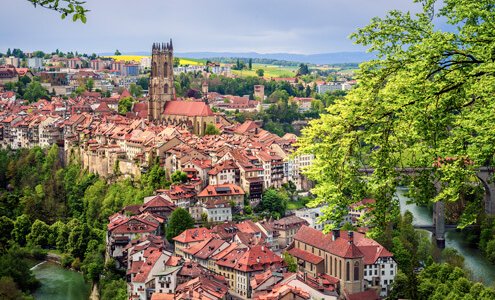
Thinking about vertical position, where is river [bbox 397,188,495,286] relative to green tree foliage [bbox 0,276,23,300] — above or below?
below

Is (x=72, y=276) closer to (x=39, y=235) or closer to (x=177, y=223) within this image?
(x=177, y=223)

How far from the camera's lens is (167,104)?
139ft

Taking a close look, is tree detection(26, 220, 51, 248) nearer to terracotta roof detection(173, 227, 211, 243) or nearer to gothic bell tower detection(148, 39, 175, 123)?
terracotta roof detection(173, 227, 211, 243)

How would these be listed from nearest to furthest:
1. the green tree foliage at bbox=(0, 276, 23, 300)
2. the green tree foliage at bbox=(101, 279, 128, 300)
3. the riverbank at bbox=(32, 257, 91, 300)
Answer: the green tree foliage at bbox=(0, 276, 23, 300)
the green tree foliage at bbox=(101, 279, 128, 300)
the riverbank at bbox=(32, 257, 91, 300)

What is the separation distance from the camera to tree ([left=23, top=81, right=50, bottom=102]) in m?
53.8

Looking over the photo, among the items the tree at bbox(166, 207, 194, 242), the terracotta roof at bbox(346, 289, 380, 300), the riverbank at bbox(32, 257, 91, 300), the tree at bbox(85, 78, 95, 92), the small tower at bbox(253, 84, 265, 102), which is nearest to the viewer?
the terracotta roof at bbox(346, 289, 380, 300)

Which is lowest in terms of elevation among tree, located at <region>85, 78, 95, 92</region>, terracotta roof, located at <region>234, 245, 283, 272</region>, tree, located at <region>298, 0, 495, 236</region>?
terracotta roof, located at <region>234, 245, 283, 272</region>

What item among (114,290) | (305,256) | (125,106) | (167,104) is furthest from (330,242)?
(125,106)

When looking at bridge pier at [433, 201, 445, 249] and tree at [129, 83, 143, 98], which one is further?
tree at [129, 83, 143, 98]

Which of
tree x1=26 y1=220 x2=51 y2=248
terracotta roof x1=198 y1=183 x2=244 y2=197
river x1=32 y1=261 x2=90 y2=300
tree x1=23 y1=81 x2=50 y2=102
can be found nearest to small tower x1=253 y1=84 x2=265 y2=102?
tree x1=23 y1=81 x2=50 y2=102

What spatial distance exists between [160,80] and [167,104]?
1500 mm

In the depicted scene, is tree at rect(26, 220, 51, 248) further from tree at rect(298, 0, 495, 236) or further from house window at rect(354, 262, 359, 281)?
tree at rect(298, 0, 495, 236)

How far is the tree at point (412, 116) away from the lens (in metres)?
4.58

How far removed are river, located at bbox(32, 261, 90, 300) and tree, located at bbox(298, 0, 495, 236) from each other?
1934 centimetres
